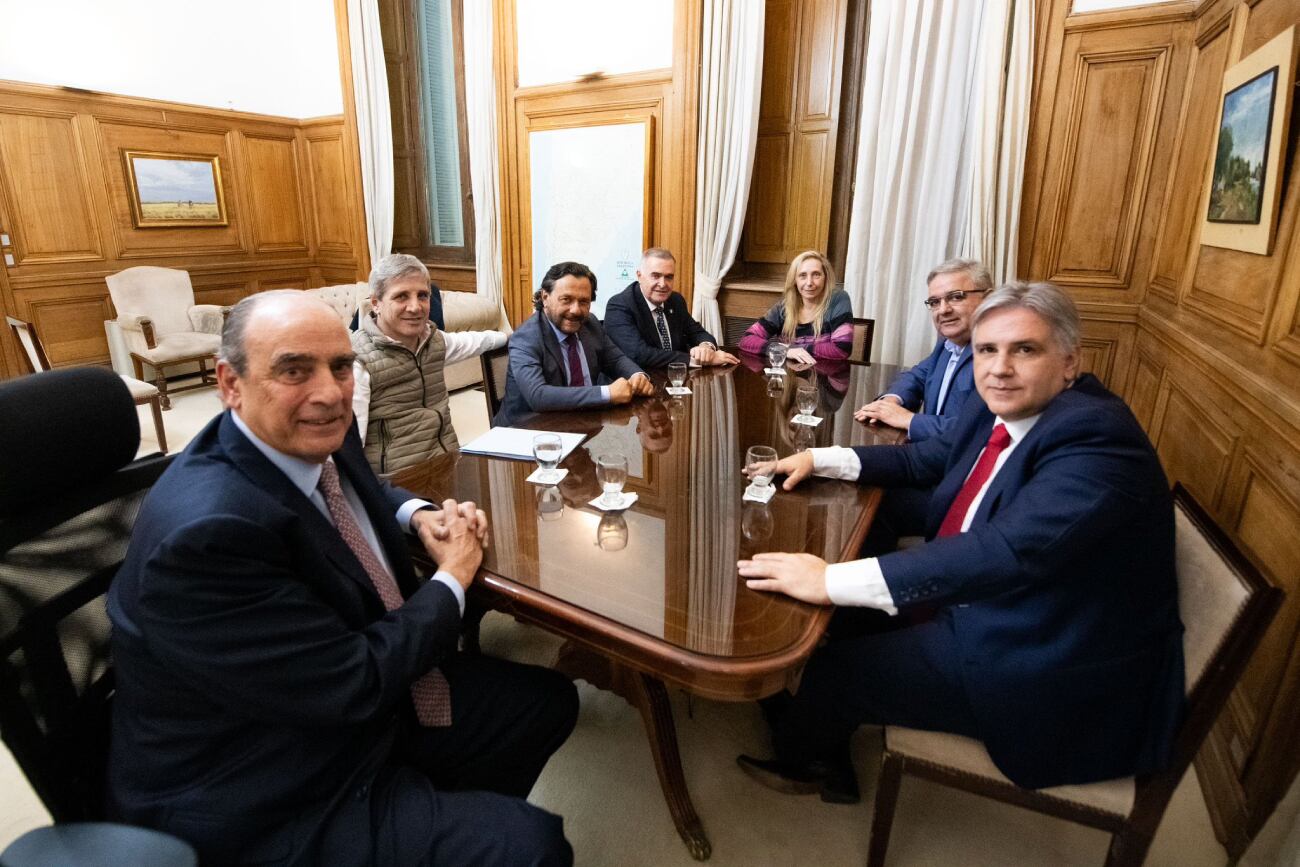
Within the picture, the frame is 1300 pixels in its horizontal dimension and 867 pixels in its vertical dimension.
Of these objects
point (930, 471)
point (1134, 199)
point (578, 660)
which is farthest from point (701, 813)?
point (1134, 199)

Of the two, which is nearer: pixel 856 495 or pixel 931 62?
pixel 856 495

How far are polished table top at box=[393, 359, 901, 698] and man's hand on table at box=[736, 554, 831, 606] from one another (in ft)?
0.06

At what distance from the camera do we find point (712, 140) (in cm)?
433

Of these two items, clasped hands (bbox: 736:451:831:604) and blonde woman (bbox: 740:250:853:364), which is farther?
blonde woman (bbox: 740:250:853:364)

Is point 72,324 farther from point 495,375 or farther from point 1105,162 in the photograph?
point 1105,162

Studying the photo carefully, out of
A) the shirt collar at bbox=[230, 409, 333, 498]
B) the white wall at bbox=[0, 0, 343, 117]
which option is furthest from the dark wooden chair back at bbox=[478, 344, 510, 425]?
the white wall at bbox=[0, 0, 343, 117]

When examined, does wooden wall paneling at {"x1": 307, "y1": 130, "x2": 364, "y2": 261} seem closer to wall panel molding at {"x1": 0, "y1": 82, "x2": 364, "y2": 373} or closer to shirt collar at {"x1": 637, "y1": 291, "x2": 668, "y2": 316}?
wall panel molding at {"x1": 0, "y1": 82, "x2": 364, "y2": 373}

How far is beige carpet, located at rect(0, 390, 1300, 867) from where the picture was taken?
4.96ft

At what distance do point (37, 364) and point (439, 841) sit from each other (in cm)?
395

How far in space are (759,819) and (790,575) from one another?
79 cm

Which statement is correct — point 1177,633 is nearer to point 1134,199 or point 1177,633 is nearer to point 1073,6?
point 1134,199

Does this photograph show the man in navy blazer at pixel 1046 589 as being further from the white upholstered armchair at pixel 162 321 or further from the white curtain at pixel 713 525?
the white upholstered armchair at pixel 162 321

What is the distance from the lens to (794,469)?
Answer: 166 centimetres

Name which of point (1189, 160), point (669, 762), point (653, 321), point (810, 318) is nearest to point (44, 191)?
point (653, 321)
